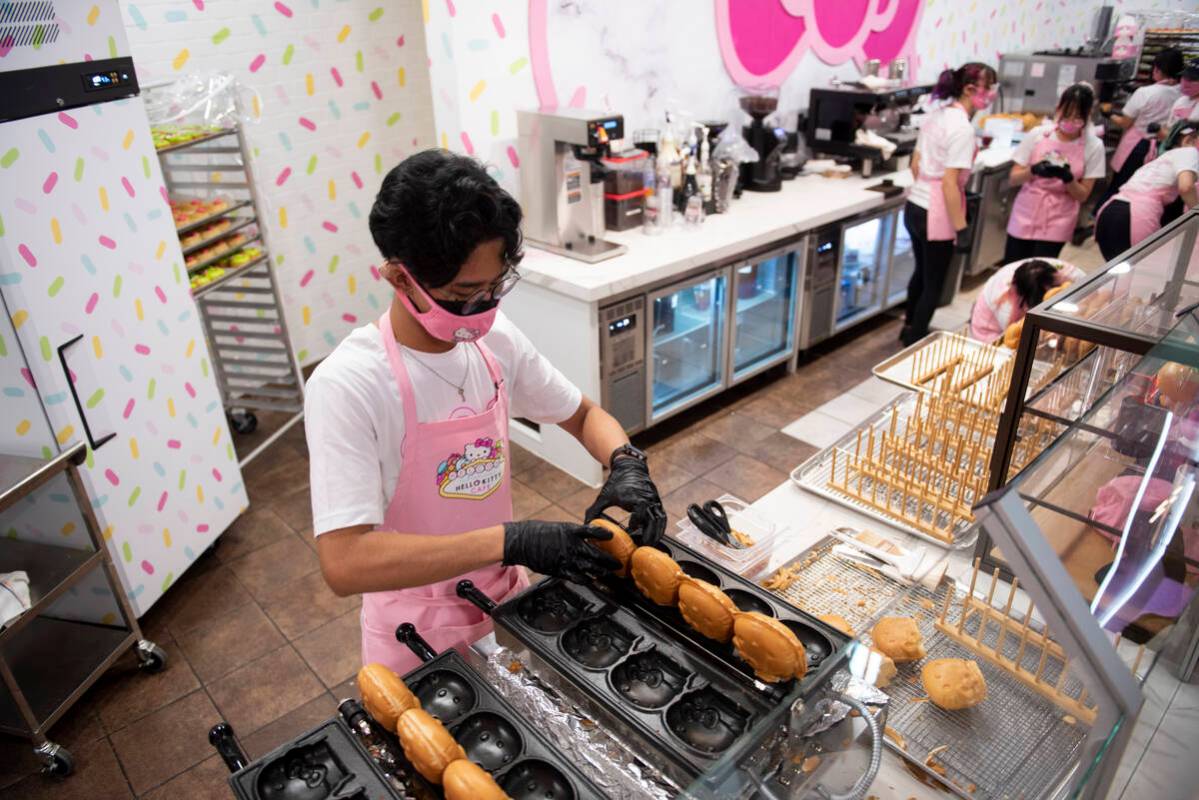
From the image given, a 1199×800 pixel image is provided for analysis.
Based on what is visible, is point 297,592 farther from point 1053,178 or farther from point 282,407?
point 1053,178

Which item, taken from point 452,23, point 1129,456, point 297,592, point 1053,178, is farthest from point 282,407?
point 1053,178

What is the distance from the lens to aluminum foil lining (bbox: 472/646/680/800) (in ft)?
3.90

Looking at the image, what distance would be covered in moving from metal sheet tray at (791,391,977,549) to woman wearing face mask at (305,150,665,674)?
768mm

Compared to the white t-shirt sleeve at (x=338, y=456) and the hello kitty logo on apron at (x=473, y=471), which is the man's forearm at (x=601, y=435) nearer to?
the hello kitty logo on apron at (x=473, y=471)

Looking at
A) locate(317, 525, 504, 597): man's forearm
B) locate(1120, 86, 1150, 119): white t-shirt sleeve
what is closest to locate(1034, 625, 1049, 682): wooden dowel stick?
locate(317, 525, 504, 597): man's forearm

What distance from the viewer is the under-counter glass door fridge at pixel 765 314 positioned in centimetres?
471

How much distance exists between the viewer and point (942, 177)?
15.3ft

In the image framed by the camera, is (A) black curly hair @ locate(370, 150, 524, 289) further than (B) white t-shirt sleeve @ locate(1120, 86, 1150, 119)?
No

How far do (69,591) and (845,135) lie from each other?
5.07m

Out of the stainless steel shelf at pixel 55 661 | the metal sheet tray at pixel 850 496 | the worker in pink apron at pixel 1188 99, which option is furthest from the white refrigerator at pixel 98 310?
the worker in pink apron at pixel 1188 99

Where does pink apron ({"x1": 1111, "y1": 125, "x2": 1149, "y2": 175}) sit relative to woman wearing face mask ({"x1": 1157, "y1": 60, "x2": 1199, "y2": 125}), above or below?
below

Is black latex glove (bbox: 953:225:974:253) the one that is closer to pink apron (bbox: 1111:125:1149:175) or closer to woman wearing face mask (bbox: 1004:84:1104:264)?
woman wearing face mask (bbox: 1004:84:1104:264)

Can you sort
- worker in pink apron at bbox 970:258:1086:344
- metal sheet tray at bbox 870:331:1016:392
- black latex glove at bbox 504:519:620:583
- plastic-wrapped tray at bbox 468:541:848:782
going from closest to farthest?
1. plastic-wrapped tray at bbox 468:541:848:782
2. black latex glove at bbox 504:519:620:583
3. metal sheet tray at bbox 870:331:1016:392
4. worker in pink apron at bbox 970:258:1086:344

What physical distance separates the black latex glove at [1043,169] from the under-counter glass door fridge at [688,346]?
207cm
